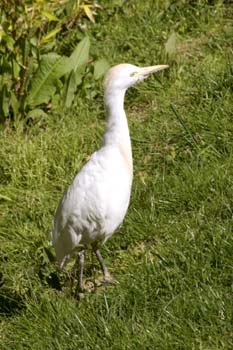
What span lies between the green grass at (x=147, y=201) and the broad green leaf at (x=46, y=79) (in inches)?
6.4

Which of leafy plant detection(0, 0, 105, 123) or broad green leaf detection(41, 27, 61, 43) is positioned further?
broad green leaf detection(41, 27, 61, 43)

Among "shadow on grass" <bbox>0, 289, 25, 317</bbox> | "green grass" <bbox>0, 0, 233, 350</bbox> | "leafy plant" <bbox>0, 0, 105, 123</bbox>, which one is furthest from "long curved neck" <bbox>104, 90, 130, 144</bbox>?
"leafy plant" <bbox>0, 0, 105, 123</bbox>

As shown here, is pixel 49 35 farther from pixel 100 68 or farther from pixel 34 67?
pixel 100 68

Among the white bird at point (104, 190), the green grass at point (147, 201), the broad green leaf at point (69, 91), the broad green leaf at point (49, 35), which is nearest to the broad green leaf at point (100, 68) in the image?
the green grass at point (147, 201)

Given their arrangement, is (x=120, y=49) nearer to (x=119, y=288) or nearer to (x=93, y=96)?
(x=93, y=96)

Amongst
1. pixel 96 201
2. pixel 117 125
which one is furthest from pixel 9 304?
pixel 117 125

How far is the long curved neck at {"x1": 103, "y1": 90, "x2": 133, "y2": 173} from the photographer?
5566mm

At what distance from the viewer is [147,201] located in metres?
6.32

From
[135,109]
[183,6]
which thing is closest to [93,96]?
[135,109]

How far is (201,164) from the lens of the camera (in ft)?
21.4

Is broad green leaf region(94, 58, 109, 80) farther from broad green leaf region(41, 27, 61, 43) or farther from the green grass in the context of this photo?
broad green leaf region(41, 27, 61, 43)

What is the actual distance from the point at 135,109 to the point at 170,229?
191 cm

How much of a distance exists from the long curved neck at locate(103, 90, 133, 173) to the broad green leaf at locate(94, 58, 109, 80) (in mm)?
2340

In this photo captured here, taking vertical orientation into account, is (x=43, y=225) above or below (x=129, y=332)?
below
